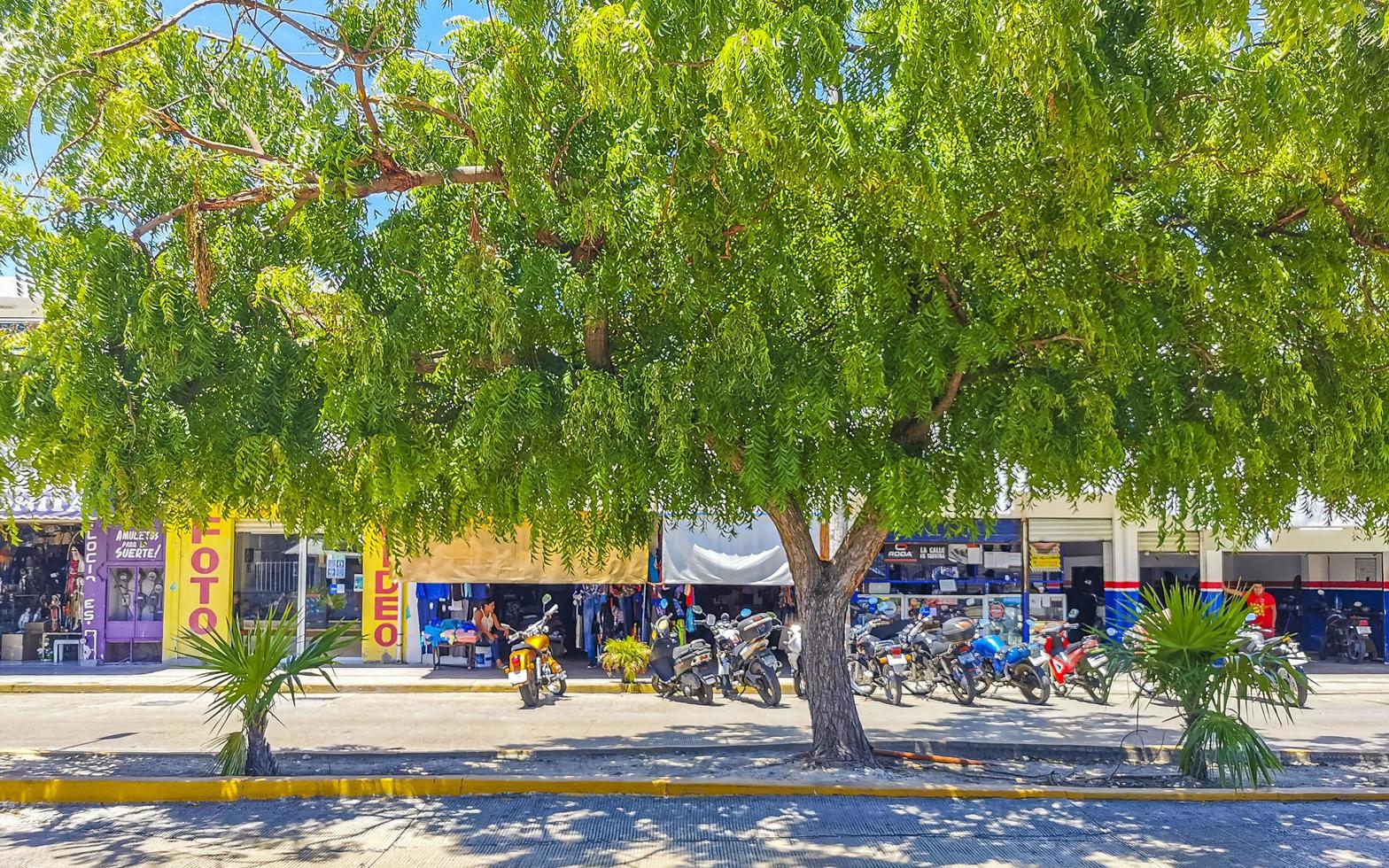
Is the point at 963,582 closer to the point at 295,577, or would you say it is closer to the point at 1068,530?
the point at 1068,530

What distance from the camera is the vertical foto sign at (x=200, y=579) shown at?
2020 cm

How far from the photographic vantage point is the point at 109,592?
2042 cm

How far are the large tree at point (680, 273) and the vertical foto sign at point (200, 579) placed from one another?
415 inches

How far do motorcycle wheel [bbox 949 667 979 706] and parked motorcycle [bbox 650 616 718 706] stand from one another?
3.45 m

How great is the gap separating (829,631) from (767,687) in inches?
202

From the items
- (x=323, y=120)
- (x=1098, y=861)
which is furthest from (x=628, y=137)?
(x=1098, y=861)

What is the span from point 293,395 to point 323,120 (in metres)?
2.37

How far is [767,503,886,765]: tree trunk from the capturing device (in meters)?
10.7

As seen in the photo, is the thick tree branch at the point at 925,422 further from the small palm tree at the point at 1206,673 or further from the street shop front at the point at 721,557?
the street shop front at the point at 721,557

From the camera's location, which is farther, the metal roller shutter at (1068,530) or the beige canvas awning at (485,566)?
the metal roller shutter at (1068,530)

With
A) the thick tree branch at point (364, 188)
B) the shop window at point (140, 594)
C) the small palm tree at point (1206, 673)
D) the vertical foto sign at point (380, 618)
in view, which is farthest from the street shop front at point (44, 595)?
the small palm tree at point (1206, 673)

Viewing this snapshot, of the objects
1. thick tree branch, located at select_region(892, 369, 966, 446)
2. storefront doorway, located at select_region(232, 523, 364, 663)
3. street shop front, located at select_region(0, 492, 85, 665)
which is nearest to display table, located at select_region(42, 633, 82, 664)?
street shop front, located at select_region(0, 492, 85, 665)

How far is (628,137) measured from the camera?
8.68 metres

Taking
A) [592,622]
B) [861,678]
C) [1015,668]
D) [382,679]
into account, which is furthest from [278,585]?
[1015,668]
